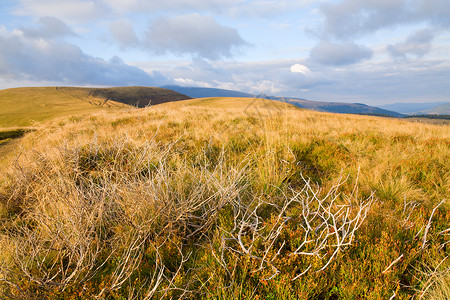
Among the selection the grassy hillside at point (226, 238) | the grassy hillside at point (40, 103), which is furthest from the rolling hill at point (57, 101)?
the grassy hillside at point (226, 238)

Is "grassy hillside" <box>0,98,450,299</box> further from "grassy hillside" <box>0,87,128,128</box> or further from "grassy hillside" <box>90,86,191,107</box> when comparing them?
"grassy hillside" <box>90,86,191,107</box>

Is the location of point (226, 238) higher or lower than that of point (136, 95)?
lower

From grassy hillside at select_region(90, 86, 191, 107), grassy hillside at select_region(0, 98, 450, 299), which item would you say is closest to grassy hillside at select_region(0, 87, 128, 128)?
grassy hillside at select_region(90, 86, 191, 107)

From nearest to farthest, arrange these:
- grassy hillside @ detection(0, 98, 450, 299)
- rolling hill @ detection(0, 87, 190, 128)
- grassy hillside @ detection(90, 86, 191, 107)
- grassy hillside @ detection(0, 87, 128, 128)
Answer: grassy hillside @ detection(0, 98, 450, 299) < rolling hill @ detection(0, 87, 190, 128) < grassy hillside @ detection(0, 87, 128, 128) < grassy hillside @ detection(90, 86, 191, 107)

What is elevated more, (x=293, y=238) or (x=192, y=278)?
(x=293, y=238)

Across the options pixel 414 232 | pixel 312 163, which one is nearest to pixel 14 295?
pixel 414 232

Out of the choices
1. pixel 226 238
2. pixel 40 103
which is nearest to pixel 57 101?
pixel 40 103

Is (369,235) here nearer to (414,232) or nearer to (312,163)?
(414,232)

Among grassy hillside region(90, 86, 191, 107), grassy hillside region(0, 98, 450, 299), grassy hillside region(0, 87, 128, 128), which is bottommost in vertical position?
grassy hillside region(0, 98, 450, 299)

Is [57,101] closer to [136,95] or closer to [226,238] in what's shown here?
[136,95]

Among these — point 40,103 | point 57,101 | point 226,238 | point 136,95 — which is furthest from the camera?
point 136,95

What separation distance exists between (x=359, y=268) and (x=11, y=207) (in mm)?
5856

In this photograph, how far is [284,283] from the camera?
7.06 feet

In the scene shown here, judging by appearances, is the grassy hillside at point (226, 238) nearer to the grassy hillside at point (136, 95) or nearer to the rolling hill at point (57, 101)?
the rolling hill at point (57, 101)
